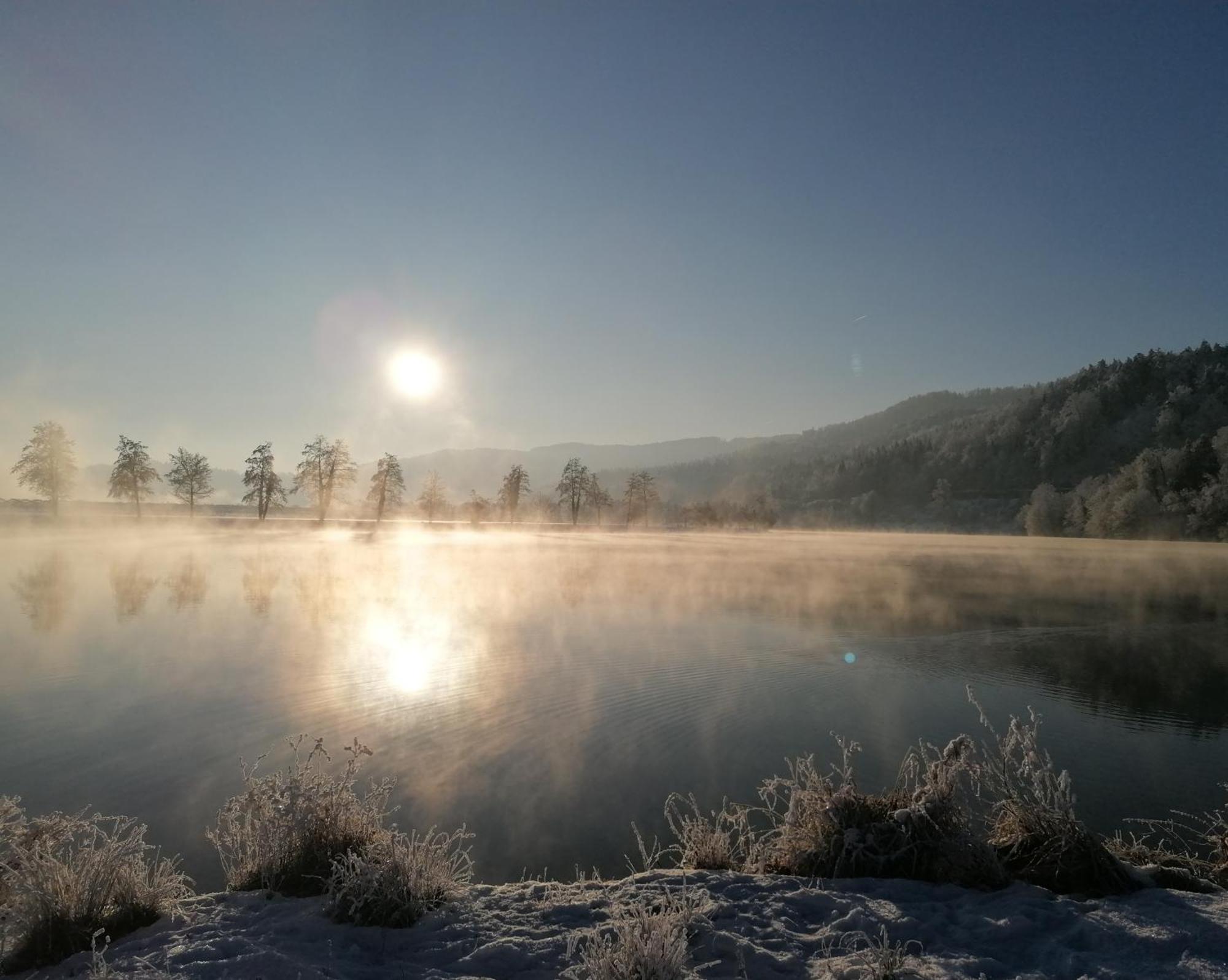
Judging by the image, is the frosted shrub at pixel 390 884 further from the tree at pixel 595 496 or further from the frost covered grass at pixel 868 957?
the tree at pixel 595 496

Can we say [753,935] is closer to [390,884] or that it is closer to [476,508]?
[390,884]

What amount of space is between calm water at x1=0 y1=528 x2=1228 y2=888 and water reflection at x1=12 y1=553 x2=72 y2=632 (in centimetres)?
17

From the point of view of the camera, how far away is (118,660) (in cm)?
1396

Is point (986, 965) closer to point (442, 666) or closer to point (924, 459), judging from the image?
point (442, 666)

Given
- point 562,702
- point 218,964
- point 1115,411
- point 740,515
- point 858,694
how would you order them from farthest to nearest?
point 1115,411 → point 740,515 → point 858,694 → point 562,702 → point 218,964

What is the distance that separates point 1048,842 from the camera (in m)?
6.01

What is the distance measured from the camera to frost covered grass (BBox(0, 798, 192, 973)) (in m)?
4.54

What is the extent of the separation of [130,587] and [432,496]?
99966mm

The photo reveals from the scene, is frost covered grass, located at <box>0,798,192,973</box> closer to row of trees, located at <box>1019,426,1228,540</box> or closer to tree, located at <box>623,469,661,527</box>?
row of trees, located at <box>1019,426,1228,540</box>

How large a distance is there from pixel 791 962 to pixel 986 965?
123 centimetres

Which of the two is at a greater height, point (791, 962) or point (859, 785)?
point (791, 962)

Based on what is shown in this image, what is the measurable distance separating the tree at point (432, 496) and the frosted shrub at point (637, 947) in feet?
394

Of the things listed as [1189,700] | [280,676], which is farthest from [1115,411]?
[280,676]

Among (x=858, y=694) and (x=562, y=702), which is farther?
(x=858, y=694)
